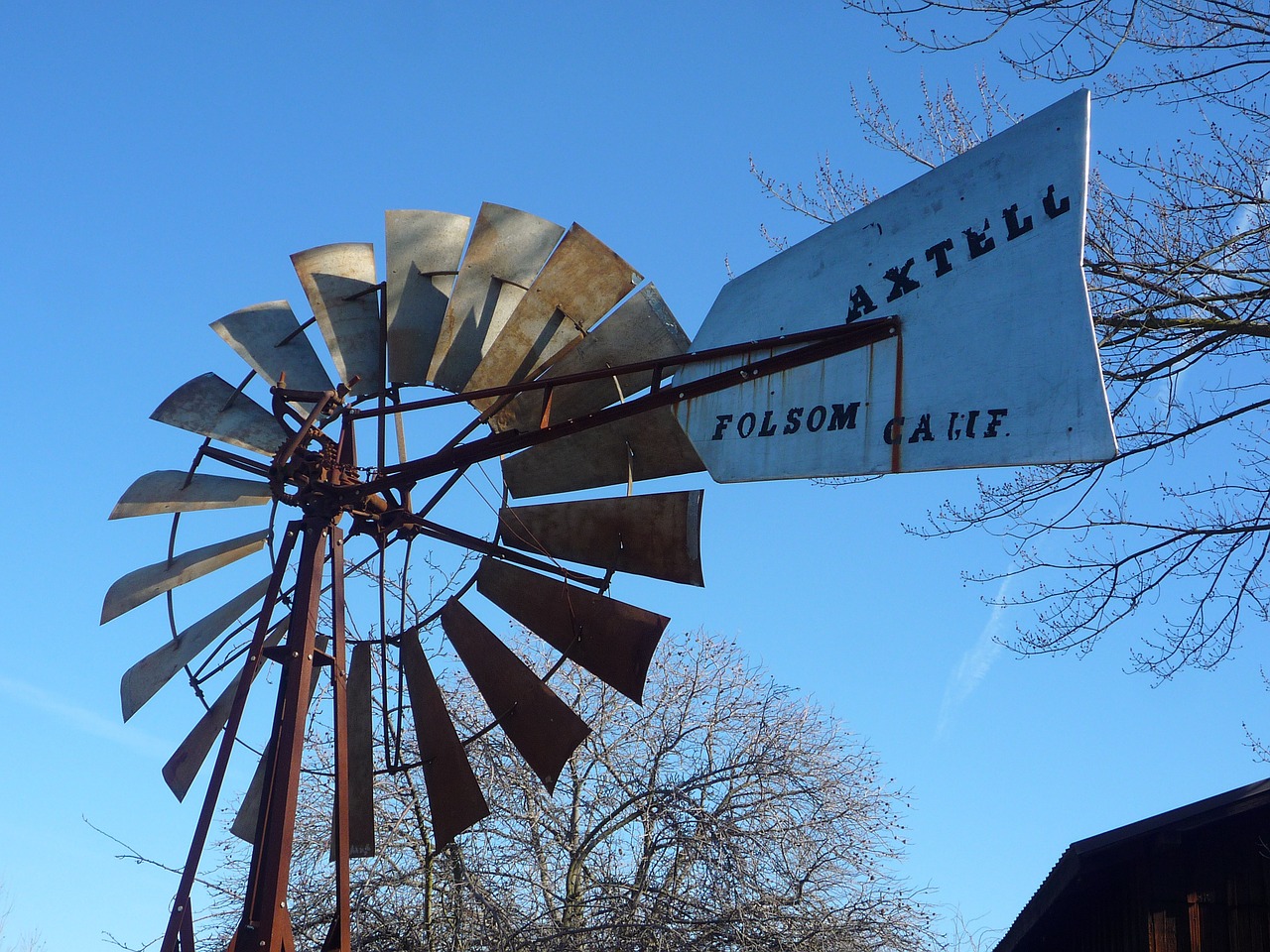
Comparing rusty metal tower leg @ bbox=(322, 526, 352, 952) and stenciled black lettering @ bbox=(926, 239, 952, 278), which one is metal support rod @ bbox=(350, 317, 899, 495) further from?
rusty metal tower leg @ bbox=(322, 526, 352, 952)

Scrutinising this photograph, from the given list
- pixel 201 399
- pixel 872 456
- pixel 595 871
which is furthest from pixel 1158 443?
pixel 595 871

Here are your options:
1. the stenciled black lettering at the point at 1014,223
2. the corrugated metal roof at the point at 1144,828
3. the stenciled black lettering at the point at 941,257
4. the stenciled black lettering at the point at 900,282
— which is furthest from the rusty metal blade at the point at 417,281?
the corrugated metal roof at the point at 1144,828

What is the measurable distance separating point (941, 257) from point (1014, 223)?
0.28m

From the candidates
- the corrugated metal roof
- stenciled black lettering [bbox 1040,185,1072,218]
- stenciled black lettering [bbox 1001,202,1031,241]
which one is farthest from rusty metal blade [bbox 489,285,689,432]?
the corrugated metal roof

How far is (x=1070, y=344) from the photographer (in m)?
3.47

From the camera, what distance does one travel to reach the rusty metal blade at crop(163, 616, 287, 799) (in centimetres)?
568

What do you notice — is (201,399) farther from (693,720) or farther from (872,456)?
(693,720)

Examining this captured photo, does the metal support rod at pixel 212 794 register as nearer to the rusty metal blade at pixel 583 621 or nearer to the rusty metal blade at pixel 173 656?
the rusty metal blade at pixel 173 656

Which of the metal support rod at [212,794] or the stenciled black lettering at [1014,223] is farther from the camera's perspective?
the metal support rod at [212,794]

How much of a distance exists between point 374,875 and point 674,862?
8.25ft

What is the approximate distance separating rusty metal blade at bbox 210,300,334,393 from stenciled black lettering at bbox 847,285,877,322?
8.61 feet

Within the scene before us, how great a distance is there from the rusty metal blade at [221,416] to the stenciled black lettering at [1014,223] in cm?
315

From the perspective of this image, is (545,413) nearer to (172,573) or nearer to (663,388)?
(663,388)

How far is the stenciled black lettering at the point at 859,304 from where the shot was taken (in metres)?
4.18
